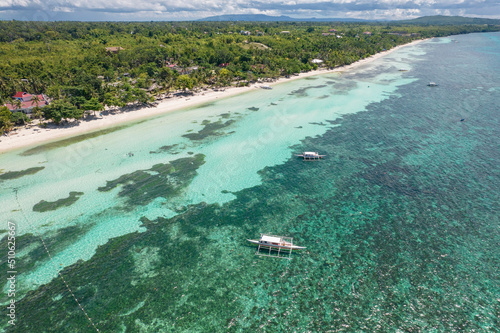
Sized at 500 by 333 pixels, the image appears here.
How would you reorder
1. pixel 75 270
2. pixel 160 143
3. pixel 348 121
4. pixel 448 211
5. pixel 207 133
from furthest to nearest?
pixel 348 121 → pixel 207 133 → pixel 160 143 → pixel 448 211 → pixel 75 270

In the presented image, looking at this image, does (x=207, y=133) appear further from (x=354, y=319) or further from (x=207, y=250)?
(x=354, y=319)

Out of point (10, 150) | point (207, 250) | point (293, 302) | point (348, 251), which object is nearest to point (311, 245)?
point (348, 251)

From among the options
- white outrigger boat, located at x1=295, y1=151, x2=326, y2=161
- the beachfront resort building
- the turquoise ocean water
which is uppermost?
the beachfront resort building

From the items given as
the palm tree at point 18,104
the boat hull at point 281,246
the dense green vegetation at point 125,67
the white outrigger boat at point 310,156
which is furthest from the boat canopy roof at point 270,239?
the palm tree at point 18,104

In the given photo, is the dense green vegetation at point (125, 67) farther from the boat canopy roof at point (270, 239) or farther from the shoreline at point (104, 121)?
the boat canopy roof at point (270, 239)

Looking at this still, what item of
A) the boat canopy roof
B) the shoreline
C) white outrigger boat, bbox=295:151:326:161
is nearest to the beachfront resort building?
the shoreline

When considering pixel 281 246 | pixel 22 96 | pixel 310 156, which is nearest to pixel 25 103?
pixel 22 96

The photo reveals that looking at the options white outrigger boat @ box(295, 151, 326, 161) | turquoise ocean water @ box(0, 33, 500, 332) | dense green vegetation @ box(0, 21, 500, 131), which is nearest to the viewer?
turquoise ocean water @ box(0, 33, 500, 332)

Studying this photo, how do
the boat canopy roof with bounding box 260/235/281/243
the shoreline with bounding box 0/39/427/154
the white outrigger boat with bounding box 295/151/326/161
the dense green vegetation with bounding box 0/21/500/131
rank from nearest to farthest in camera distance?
the boat canopy roof with bounding box 260/235/281/243
the white outrigger boat with bounding box 295/151/326/161
the shoreline with bounding box 0/39/427/154
the dense green vegetation with bounding box 0/21/500/131

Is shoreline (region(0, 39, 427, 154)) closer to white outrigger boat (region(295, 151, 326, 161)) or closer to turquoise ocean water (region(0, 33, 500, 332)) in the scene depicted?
turquoise ocean water (region(0, 33, 500, 332))
